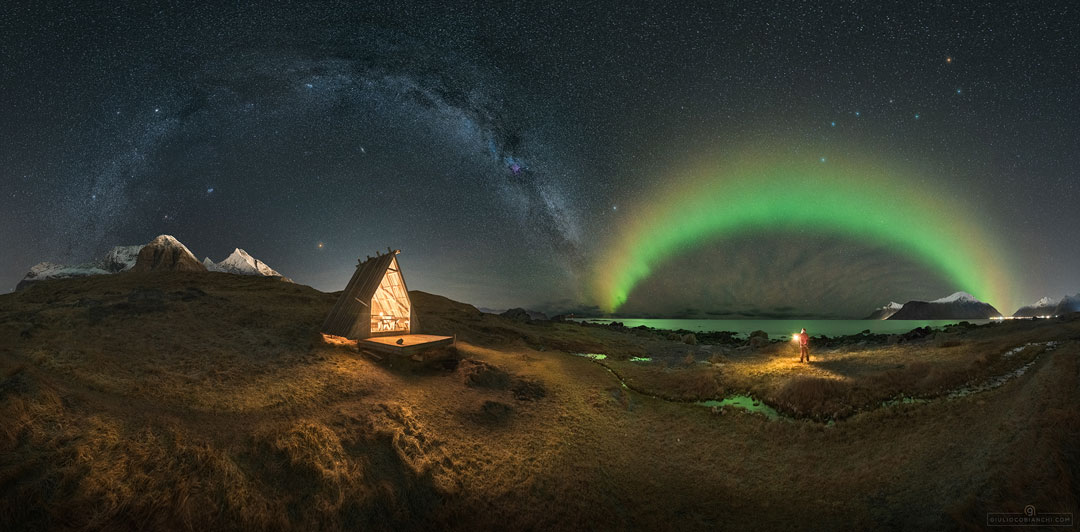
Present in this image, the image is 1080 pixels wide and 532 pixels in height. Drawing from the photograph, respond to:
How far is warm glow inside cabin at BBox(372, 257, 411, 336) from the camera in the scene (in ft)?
67.8

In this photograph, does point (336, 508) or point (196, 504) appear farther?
point (336, 508)

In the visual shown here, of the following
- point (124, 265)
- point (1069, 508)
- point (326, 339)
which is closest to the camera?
point (1069, 508)

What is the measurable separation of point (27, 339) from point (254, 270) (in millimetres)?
84230

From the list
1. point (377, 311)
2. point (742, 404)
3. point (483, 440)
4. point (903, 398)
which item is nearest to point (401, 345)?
point (377, 311)

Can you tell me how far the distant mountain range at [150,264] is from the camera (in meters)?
61.2

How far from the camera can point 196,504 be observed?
589 centimetres

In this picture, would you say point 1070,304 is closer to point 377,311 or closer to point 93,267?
point 377,311

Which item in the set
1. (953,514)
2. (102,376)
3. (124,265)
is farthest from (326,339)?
(124,265)

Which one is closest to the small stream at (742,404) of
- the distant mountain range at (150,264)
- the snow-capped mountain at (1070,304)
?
the distant mountain range at (150,264)

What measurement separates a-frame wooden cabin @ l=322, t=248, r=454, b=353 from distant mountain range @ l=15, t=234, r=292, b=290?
3542cm

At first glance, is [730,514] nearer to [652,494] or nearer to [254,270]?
[652,494]

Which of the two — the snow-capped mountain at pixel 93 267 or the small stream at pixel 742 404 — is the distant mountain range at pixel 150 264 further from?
the small stream at pixel 742 404

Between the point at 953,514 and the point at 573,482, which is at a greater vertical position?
the point at 953,514

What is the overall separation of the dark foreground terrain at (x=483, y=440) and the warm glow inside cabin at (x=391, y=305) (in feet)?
10.8
